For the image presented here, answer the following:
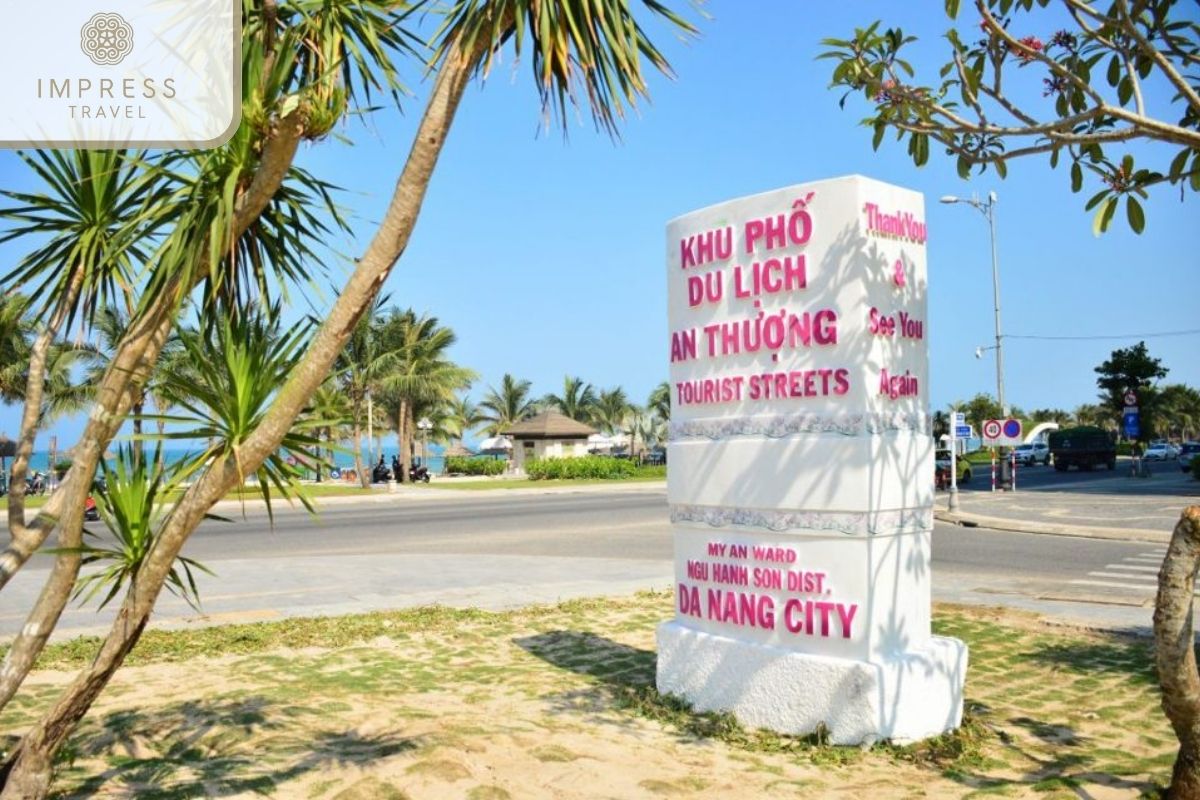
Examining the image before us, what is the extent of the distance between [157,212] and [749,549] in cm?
417

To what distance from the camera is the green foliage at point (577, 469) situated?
164 feet

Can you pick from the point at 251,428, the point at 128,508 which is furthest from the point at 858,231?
the point at 128,508

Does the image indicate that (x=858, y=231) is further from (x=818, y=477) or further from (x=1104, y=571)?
(x=1104, y=571)

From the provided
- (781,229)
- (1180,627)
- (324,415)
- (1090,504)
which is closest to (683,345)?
(781,229)

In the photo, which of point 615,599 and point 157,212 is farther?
point 615,599

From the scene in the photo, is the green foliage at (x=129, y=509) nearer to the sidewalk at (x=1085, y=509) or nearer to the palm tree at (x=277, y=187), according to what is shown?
the palm tree at (x=277, y=187)

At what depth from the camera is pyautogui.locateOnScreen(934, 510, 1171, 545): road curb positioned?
1792 cm

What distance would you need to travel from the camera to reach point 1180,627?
4277 mm

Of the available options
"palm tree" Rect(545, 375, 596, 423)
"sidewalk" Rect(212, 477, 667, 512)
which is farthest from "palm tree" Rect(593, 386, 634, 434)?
"sidewalk" Rect(212, 477, 667, 512)

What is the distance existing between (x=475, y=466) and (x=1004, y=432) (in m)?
40.8

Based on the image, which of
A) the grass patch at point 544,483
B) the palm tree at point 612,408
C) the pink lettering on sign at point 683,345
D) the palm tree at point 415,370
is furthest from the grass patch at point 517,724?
the palm tree at point 612,408

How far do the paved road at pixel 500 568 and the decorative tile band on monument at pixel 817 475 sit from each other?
4.88 metres

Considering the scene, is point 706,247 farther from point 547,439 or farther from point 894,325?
point 547,439

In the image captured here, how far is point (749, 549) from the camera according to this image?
6.66 meters
